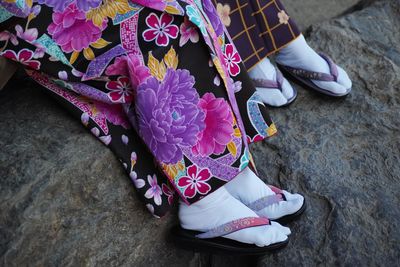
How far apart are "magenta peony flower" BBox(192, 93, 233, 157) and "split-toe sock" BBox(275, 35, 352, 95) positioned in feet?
1.68

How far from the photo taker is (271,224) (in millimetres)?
1126

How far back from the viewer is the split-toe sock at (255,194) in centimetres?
117

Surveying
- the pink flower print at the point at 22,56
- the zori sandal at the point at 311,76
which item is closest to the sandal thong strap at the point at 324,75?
the zori sandal at the point at 311,76

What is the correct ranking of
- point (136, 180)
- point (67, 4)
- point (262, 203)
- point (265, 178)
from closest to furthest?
1. point (67, 4)
2. point (136, 180)
3. point (262, 203)
4. point (265, 178)

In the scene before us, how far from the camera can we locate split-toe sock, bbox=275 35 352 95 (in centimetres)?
149

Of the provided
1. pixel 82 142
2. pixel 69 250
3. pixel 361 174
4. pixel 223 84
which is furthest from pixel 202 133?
pixel 361 174

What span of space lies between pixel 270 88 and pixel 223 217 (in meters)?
0.50

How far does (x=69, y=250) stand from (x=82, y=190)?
0.12 m

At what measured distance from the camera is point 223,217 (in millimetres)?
1102

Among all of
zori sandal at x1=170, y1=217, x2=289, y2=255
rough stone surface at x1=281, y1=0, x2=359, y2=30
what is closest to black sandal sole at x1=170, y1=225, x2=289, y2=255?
zori sandal at x1=170, y1=217, x2=289, y2=255

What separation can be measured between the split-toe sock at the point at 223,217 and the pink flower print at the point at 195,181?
1.1 inches

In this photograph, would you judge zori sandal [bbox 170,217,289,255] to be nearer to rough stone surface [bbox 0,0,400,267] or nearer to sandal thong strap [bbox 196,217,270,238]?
sandal thong strap [bbox 196,217,270,238]

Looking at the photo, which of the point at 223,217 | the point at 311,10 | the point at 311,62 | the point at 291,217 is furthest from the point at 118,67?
the point at 311,10

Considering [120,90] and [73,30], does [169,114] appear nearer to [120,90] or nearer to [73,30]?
[120,90]
